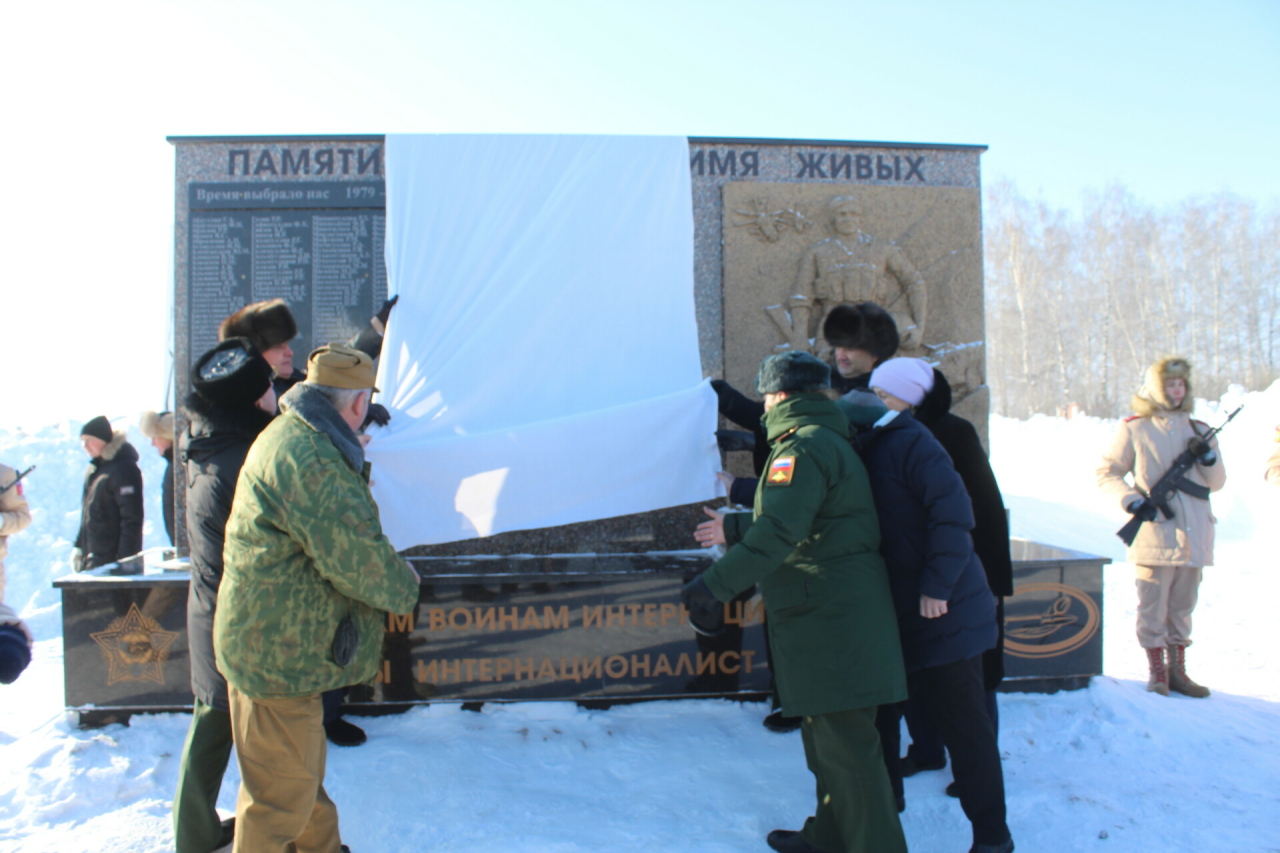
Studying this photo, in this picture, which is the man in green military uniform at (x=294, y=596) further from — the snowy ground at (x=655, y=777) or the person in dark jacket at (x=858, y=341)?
the person in dark jacket at (x=858, y=341)

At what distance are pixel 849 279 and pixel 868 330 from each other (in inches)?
52.6

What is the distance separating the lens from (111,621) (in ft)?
11.4

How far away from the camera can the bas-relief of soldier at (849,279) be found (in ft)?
13.9

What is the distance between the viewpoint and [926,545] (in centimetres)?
228

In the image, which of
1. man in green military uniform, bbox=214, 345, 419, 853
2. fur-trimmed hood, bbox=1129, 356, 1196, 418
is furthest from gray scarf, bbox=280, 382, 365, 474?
fur-trimmed hood, bbox=1129, 356, 1196, 418

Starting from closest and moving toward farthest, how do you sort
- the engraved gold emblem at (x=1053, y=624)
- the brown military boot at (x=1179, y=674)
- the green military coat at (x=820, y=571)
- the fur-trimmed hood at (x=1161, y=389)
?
the green military coat at (x=820, y=571) → the engraved gold emblem at (x=1053, y=624) → the brown military boot at (x=1179, y=674) → the fur-trimmed hood at (x=1161, y=389)

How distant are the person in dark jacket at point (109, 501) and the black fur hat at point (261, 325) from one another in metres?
2.55

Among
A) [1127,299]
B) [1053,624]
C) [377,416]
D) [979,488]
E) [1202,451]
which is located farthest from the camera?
[1127,299]

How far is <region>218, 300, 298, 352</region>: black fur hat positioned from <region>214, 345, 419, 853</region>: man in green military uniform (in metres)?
1.20

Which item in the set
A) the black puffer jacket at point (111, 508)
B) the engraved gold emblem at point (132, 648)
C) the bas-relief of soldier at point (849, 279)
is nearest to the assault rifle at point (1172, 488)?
the bas-relief of soldier at point (849, 279)

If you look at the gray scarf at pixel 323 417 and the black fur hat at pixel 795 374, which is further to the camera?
the black fur hat at pixel 795 374

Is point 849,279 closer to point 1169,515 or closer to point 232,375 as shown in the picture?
point 1169,515

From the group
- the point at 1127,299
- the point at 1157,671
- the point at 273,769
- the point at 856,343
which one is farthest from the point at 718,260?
the point at 1127,299

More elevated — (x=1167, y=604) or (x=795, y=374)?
(x=795, y=374)
